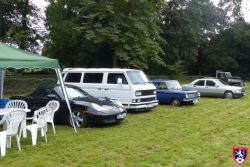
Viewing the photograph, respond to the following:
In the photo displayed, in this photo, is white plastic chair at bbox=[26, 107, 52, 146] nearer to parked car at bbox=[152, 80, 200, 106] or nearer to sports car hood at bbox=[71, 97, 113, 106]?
sports car hood at bbox=[71, 97, 113, 106]

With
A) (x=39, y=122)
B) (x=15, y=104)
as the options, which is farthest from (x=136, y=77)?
(x=39, y=122)

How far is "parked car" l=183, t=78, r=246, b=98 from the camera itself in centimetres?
2502

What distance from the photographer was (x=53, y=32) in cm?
3462

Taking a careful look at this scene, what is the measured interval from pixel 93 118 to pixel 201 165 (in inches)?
210

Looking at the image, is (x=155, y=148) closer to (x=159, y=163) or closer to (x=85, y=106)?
(x=159, y=163)

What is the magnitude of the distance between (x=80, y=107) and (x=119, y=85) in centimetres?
435

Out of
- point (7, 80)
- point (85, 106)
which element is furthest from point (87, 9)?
point (85, 106)

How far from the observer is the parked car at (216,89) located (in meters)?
25.0

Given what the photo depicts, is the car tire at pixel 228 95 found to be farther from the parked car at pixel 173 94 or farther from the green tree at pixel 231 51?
the green tree at pixel 231 51

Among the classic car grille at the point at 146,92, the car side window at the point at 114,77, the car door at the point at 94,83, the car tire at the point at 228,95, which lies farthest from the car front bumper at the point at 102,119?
the car tire at the point at 228,95

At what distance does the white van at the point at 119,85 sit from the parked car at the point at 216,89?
8985mm

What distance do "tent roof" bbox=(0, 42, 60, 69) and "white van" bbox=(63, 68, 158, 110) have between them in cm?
605

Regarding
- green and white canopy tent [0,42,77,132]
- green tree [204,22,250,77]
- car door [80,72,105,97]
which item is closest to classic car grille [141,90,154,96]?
car door [80,72,105,97]

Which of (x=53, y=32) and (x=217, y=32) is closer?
(x=53, y=32)
